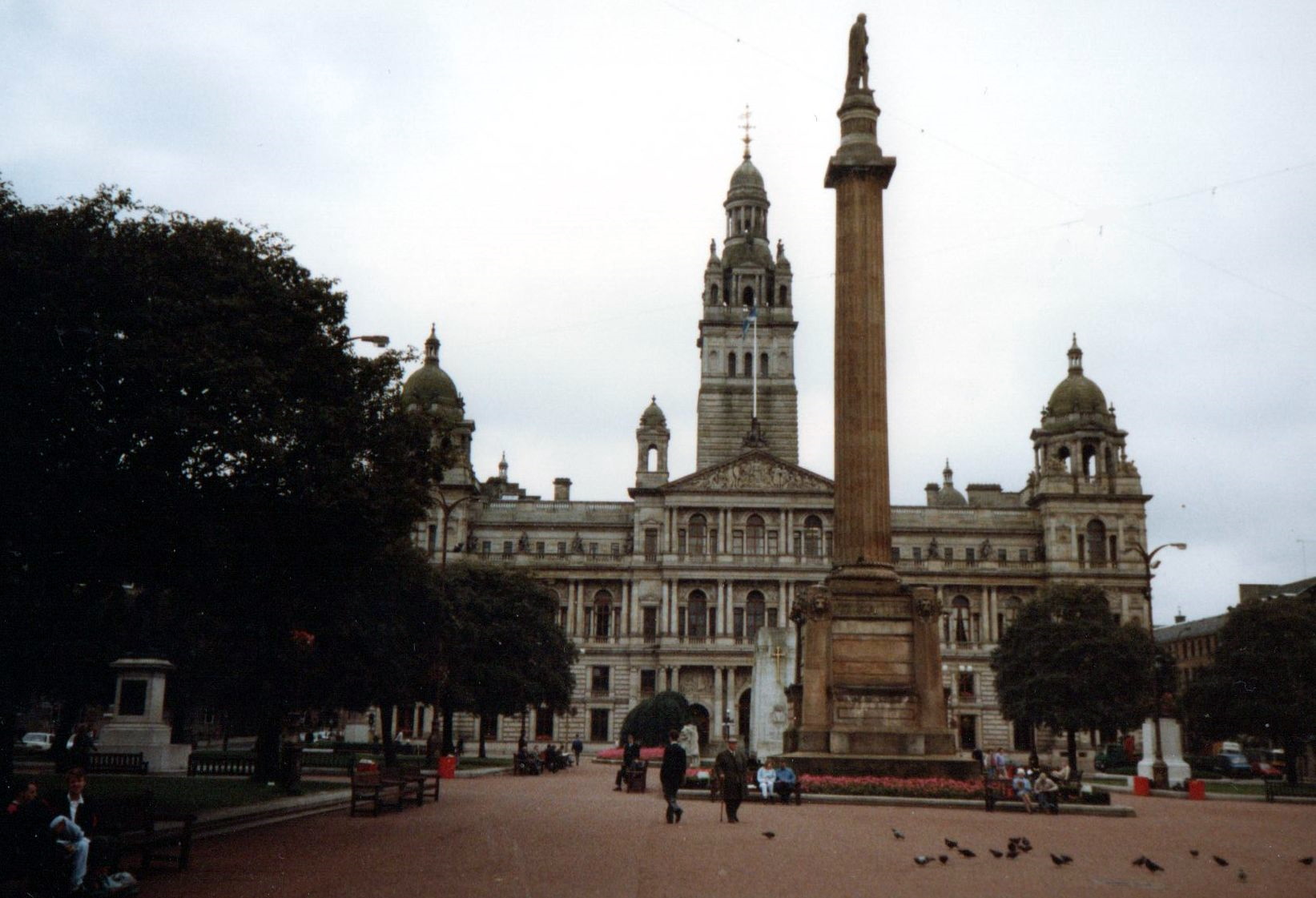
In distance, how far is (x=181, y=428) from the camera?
774 inches

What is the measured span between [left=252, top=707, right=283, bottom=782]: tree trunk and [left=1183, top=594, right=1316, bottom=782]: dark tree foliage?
128 ft

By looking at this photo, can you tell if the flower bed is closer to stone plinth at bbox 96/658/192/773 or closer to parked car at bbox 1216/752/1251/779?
stone plinth at bbox 96/658/192/773

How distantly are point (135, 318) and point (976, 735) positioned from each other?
7848cm

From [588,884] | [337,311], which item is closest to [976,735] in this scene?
[337,311]

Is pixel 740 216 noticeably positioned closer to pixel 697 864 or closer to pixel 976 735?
pixel 976 735

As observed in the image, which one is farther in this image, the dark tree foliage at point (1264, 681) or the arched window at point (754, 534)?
the arched window at point (754, 534)

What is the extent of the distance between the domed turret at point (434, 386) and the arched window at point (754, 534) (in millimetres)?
22834

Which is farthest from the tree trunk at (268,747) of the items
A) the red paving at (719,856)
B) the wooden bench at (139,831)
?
the wooden bench at (139,831)

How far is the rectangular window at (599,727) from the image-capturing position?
8912 cm

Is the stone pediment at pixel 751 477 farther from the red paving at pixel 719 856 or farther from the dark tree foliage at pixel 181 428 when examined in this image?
the dark tree foliage at pixel 181 428

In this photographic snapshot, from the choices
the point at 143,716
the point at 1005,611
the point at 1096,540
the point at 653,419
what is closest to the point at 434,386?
the point at 653,419

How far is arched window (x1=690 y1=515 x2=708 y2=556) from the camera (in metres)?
91.0

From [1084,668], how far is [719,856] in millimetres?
46551

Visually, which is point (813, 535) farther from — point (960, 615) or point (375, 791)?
point (375, 791)
